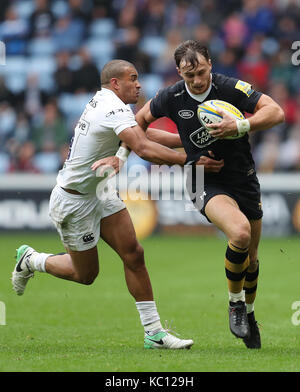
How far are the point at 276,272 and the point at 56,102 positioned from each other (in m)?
7.68

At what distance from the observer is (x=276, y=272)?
41.6 feet

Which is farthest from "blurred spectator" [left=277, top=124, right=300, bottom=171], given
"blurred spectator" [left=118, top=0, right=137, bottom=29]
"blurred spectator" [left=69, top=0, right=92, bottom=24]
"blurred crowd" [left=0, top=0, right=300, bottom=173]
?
"blurred spectator" [left=69, top=0, right=92, bottom=24]

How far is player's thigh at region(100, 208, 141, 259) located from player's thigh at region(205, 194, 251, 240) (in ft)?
2.40

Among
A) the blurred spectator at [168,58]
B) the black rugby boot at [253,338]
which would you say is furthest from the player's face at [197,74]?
the blurred spectator at [168,58]

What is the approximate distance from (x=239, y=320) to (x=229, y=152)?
1.43m

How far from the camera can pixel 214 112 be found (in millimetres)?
6762

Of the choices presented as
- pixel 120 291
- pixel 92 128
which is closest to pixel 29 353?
pixel 92 128

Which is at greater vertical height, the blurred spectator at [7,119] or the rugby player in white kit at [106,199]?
the blurred spectator at [7,119]

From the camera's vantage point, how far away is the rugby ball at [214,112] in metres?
6.75

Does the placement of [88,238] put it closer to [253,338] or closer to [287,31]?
[253,338]

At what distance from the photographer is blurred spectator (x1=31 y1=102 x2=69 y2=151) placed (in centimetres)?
1773

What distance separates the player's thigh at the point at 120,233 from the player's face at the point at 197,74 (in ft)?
4.36

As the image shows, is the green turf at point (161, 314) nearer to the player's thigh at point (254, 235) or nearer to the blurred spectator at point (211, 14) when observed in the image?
the player's thigh at point (254, 235)
